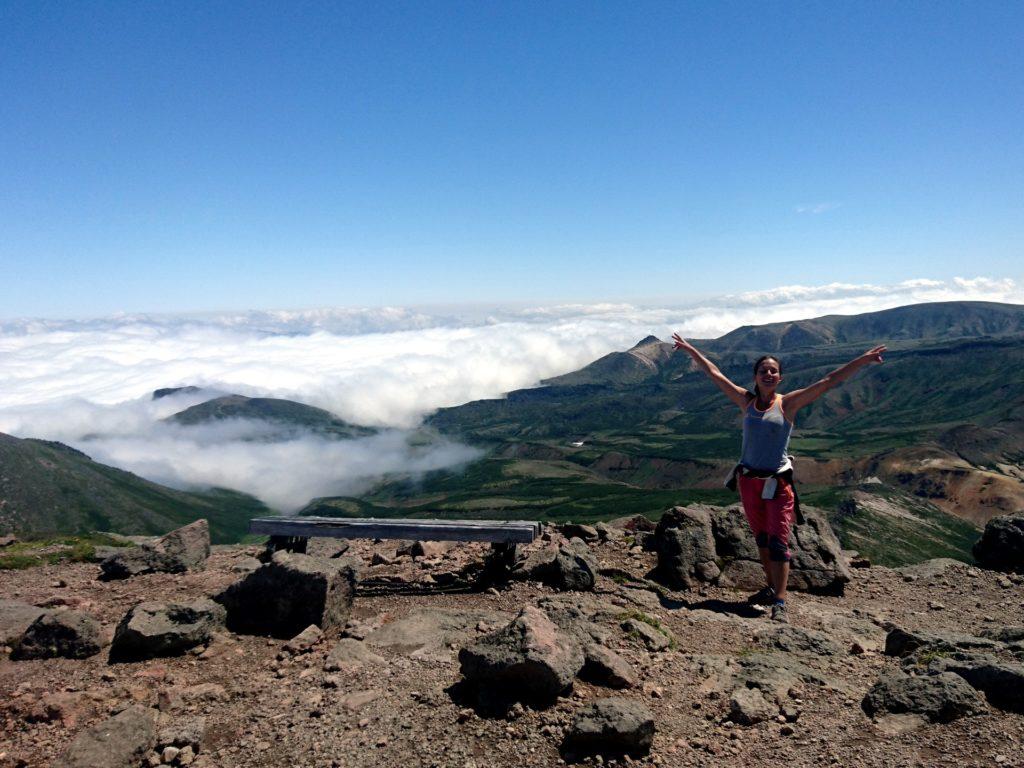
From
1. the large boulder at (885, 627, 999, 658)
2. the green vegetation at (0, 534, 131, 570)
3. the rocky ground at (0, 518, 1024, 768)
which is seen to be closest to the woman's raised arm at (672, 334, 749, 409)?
the rocky ground at (0, 518, 1024, 768)

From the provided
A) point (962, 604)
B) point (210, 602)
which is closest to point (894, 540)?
point (962, 604)

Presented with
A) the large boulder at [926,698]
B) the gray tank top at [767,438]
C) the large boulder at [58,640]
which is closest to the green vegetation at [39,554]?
the large boulder at [58,640]

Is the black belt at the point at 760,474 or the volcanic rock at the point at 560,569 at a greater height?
the black belt at the point at 760,474

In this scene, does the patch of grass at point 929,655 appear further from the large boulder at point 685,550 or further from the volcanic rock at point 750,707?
the large boulder at point 685,550

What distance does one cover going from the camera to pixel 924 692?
21.8 ft

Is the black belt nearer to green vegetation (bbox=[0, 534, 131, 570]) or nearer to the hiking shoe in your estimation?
the hiking shoe

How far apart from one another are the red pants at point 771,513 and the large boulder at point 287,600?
700cm

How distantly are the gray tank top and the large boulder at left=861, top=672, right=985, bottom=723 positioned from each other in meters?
3.45

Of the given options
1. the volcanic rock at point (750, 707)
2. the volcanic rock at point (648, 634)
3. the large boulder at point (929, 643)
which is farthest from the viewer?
the volcanic rock at point (648, 634)

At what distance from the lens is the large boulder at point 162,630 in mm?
8656

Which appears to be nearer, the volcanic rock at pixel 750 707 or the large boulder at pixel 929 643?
the volcanic rock at pixel 750 707

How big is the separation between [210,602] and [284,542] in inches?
152

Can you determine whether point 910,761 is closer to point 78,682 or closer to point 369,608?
point 369,608

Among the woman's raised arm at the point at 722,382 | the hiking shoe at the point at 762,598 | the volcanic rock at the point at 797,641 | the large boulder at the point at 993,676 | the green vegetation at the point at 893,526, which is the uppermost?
the woman's raised arm at the point at 722,382
